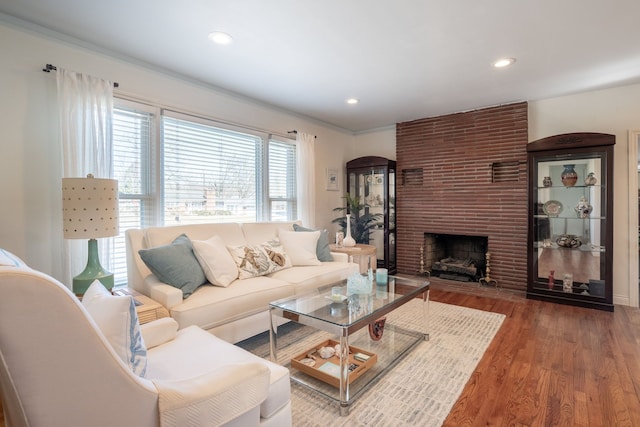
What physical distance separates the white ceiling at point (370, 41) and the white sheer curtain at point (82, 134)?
40cm

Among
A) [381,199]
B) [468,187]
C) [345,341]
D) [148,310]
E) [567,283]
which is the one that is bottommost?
[567,283]

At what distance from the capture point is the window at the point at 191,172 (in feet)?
9.01

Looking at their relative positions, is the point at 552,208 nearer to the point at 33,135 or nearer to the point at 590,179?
the point at 590,179

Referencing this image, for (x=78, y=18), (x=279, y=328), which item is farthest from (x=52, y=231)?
(x=279, y=328)

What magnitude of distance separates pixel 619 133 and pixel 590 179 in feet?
1.91

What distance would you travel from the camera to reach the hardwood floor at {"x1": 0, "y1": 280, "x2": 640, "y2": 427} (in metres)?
1.64

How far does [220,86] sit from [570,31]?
3.18 metres

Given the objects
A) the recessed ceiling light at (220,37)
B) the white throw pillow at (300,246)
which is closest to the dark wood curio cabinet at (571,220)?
the white throw pillow at (300,246)

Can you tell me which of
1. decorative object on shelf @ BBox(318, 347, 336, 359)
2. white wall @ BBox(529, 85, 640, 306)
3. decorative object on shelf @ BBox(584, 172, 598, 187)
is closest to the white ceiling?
white wall @ BBox(529, 85, 640, 306)

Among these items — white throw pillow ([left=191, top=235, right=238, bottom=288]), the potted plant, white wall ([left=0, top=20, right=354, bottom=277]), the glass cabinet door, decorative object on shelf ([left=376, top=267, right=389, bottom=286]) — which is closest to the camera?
white wall ([left=0, top=20, right=354, bottom=277])

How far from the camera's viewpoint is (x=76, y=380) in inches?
28.4

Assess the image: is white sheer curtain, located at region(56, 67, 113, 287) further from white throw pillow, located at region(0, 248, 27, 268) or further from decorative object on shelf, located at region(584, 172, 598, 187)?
decorative object on shelf, located at region(584, 172, 598, 187)

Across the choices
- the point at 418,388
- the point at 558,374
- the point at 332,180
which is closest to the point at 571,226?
the point at 558,374

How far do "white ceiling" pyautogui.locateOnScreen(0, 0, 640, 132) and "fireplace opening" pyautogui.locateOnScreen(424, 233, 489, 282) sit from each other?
2.12m
